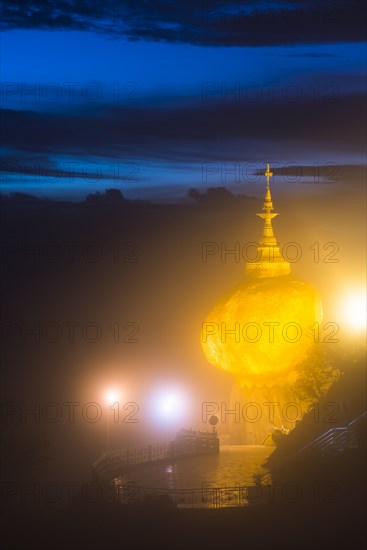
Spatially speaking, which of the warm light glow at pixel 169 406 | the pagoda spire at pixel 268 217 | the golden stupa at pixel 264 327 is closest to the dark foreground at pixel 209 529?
the golden stupa at pixel 264 327

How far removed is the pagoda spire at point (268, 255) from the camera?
4838cm

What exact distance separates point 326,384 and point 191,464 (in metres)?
6.22

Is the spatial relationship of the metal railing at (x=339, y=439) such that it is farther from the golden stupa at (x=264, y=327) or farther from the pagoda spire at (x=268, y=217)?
the pagoda spire at (x=268, y=217)

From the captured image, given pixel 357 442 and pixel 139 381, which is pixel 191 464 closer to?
pixel 357 442

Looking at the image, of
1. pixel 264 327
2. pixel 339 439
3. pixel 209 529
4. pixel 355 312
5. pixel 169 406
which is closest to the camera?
pixel 209 529

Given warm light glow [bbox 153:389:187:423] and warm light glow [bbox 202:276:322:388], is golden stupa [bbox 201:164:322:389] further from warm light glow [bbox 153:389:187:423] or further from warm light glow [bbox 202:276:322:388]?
warm light glow [bbox 153:389:187:423]

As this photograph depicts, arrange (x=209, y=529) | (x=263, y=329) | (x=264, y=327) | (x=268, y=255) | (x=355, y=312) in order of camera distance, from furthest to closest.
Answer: (x=268, y=255) → (x=264, y=327) → (x=263, y=329) → (x=355, y=312) → (x=209, y=529)

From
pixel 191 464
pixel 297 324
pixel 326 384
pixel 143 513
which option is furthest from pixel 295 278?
pixel 143 513

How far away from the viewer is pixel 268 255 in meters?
48.9

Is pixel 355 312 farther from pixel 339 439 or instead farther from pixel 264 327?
pixel 339 439

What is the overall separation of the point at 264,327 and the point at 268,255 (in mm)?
4151

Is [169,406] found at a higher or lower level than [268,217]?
lower

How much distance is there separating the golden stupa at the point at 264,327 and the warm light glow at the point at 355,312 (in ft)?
7.02

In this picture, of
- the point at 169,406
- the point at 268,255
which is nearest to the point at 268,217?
the point at 268,255
